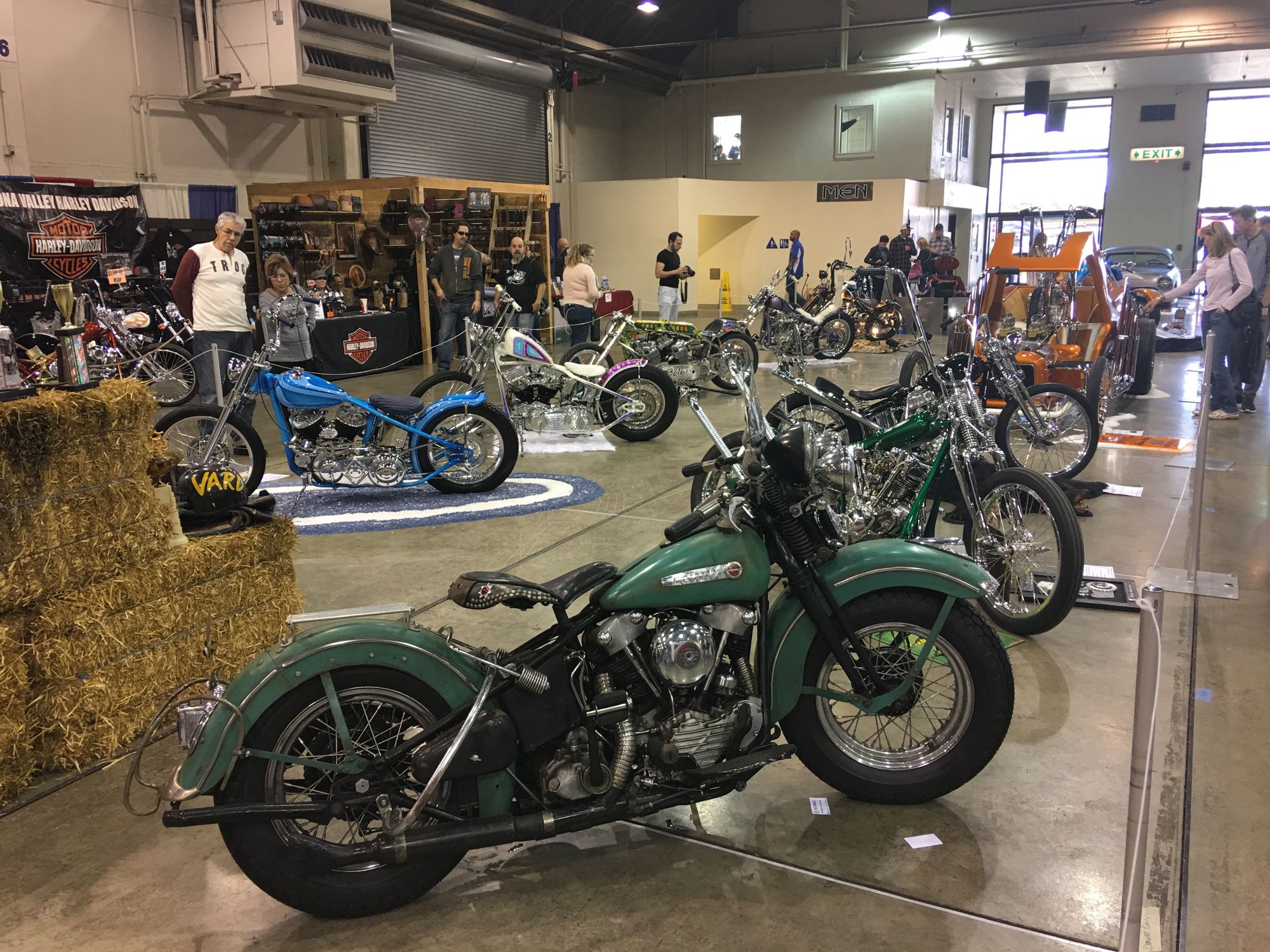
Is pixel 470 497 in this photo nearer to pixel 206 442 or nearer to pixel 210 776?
pixel 206 442

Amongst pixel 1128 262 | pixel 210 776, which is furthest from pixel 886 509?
pixel 1128 262

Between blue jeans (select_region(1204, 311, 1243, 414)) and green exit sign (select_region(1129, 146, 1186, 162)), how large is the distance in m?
20.3

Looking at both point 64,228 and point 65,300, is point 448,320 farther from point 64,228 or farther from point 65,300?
point 65,300

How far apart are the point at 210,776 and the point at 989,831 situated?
83.2 inches

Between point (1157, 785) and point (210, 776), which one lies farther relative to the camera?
point (1157, 785)

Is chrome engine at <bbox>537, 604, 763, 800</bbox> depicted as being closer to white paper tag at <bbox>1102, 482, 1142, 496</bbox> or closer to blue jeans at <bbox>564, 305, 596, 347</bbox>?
white paper tag at <bbox>1102, 482, 1142, 496</bbox>

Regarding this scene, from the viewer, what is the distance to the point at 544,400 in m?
8.01

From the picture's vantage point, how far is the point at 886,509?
175 inches

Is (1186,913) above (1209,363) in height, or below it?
below

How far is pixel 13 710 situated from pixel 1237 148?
99.6ft

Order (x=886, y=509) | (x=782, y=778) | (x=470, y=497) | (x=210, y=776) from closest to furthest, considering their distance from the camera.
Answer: (x=210, y=776) < (x=782, y=778) < (x=886, y=509) < (x=470, y=497)

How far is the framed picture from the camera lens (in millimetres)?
13688

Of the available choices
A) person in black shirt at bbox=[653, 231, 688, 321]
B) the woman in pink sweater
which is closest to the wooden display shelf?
person in black shirt at bbox=[653, 231, 688, 321]

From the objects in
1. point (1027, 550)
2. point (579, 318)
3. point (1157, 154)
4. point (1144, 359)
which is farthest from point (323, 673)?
point (1157, 154)
